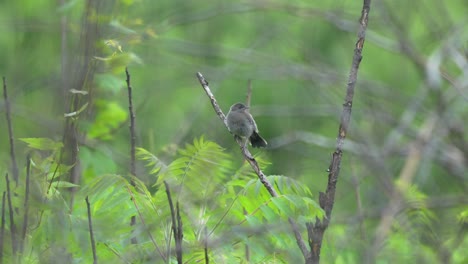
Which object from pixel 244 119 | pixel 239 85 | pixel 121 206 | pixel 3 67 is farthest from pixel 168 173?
pixel 239 85

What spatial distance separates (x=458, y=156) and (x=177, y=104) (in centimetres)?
1133

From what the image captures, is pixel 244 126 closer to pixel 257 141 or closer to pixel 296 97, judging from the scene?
pixel 257 141

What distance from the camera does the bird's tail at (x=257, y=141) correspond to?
7.86 m

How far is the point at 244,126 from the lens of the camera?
762cm

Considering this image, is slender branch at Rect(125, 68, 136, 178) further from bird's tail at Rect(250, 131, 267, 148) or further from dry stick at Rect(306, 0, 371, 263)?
bird's tail at Rect(250, 131, 267, 148)

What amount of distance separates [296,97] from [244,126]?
33.2 feet

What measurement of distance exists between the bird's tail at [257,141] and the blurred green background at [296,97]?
1.53 feet

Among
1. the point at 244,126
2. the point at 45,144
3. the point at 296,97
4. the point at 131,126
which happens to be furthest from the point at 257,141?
the point at 296,97

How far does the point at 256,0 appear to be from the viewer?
9406 millimetres

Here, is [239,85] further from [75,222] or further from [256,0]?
[75,222]

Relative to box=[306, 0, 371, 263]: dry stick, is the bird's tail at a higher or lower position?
lower

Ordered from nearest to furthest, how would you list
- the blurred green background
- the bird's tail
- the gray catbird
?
the blurred green background → the gray catbird → the bird's tail

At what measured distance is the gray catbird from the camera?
7.50 metres

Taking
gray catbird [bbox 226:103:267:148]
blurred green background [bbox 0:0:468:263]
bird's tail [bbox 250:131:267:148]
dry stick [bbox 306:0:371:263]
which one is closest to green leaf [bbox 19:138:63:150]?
blurred green background [bbox 0:0:468:263]
